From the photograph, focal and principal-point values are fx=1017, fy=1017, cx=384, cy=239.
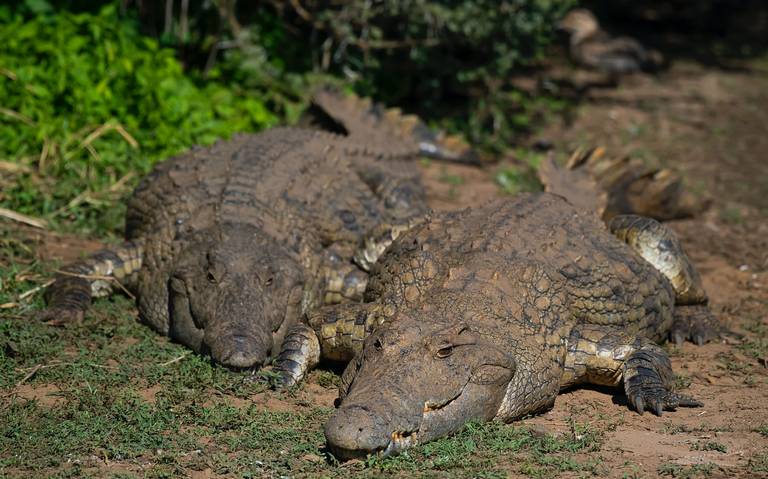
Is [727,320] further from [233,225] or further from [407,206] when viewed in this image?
[233,225]

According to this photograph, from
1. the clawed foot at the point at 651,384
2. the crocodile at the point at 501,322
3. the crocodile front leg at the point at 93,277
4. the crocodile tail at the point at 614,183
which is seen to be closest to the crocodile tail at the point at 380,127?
the crocodile tail at the point at 614,183

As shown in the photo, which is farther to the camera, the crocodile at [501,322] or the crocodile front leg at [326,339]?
the crocodile front leg at [326,339]

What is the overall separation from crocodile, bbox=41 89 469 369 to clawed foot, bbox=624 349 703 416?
193cm

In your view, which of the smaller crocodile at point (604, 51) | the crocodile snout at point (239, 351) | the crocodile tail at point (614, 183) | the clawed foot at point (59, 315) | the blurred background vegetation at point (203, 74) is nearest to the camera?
the crocodile snout at point (239, 351)

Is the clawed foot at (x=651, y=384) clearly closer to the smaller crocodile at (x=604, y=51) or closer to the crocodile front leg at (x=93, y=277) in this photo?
the crocodile front leg at (x=93, y=277)

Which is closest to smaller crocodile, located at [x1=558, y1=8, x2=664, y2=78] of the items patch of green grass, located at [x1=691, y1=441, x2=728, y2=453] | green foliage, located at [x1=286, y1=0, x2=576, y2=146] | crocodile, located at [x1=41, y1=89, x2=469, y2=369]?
green foliage, located at [x1=286, y1=0, x2=576, y2=146]

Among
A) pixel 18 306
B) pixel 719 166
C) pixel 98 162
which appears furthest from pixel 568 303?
pixel 719 166

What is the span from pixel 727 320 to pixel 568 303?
1704 mm

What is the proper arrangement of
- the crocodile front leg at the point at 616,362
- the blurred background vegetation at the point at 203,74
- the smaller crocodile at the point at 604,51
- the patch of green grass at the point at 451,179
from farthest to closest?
the smaller crocodile at the point at 604,51, the patch of green grass at the point at 451,179, the blurred background vegetation at the point at 203,74, the crocodile front leg at the point at 616,362

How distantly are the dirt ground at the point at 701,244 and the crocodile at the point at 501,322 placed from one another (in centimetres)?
20

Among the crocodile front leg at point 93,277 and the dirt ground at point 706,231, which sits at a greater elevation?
the dirt ground at point 706,231

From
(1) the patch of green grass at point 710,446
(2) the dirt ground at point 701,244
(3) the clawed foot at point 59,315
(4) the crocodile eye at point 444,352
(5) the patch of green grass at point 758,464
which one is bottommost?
(3) the clawed foot at point 59,315

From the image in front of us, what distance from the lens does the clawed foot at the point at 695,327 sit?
6.30m

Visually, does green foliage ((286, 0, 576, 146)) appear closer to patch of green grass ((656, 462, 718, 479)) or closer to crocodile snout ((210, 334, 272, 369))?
crocodile snout ((210, 334, 272, 369))
